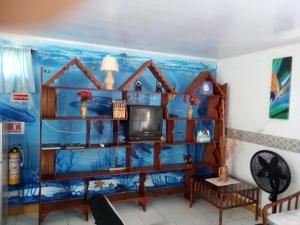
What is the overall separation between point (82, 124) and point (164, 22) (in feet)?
5.91

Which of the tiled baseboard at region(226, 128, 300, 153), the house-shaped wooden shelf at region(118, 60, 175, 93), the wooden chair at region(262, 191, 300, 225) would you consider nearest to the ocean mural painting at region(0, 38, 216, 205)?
the house-shaped wooden shelf at region(118, 60, 175, 93)

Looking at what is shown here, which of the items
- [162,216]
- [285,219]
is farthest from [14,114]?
[285,219]

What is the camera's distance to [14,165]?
119 inches

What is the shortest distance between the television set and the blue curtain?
4.25ft

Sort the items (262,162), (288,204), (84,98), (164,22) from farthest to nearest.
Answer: (84,98)
(262,162)
(288,204)
(164,22)

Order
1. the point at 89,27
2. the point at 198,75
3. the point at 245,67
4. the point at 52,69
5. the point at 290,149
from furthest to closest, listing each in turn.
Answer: the point at 198,75, the point at 245,67, the point at 52,69, the point at 290,149, the point at 89,27

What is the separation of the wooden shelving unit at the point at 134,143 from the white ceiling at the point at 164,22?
1.54 ft

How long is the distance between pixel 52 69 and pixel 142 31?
52.4 inches

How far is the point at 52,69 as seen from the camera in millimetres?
3221

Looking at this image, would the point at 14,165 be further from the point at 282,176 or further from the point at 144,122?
the point at 282,176

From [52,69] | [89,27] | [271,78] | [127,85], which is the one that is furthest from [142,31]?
[271,78]

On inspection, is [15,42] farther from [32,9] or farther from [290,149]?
[290,149]

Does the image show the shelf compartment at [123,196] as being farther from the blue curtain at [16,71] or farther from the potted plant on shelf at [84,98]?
the blue curtain at [16,71]

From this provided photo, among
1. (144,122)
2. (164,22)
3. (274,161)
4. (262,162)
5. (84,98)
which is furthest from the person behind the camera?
(144,122)
